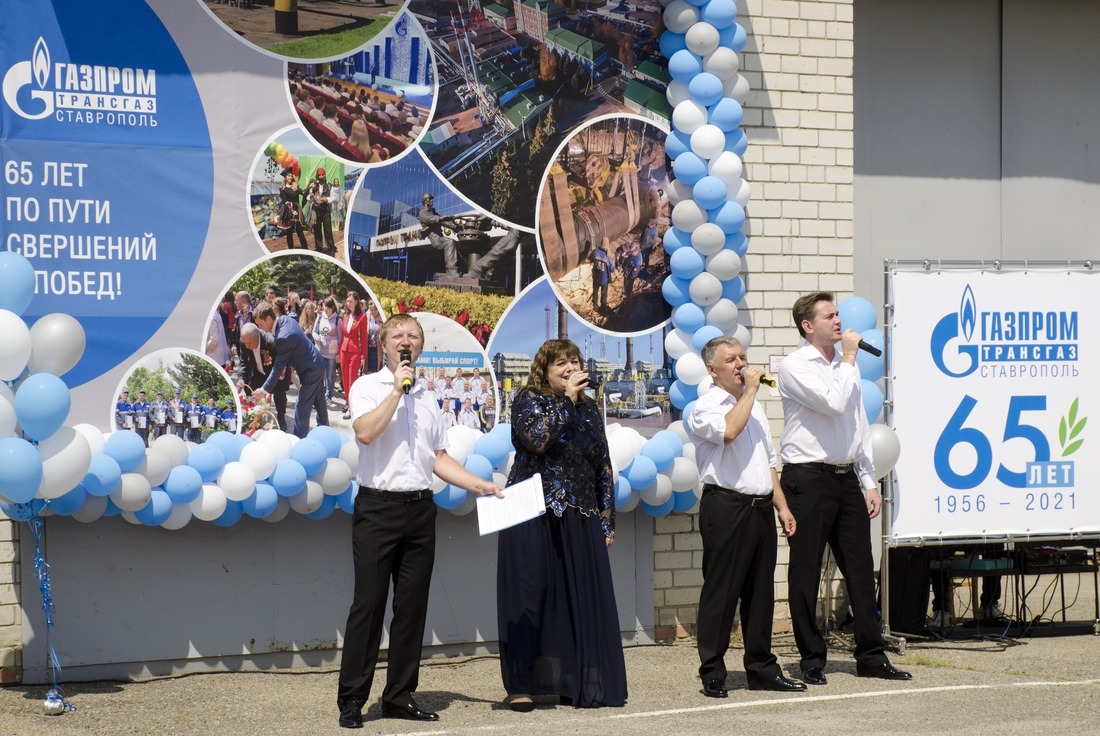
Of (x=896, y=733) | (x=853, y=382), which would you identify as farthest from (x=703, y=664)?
(x=853, y=382)

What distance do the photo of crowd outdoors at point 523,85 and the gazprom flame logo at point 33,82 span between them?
2.07 meters

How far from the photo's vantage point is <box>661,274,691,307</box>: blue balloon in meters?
8.56

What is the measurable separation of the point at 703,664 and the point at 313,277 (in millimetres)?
3038

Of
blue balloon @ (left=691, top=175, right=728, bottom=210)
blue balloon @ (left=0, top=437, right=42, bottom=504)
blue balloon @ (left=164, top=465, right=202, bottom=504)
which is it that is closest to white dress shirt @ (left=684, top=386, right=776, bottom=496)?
blue balloon @ (left=691, top=175, right=728, bottom=210)

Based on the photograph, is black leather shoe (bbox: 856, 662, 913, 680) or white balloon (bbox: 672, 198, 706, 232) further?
white balloon (bbox: 672, 198, 706, 232)

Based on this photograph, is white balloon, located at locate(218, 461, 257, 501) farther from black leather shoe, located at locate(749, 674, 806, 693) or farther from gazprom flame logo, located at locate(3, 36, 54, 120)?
black leather shoe, located at locate(749, 674, 806, 693)

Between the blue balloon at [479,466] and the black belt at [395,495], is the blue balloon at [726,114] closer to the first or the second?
the blue balloon at [479,466]

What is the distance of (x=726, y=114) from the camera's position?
8.42 m

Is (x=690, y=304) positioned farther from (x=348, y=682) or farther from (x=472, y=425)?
(x=348, y=682)

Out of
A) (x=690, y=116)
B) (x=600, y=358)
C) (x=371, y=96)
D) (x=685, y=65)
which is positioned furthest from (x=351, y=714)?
(x=685, y=65)

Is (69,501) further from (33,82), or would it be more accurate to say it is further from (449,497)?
(33,82)

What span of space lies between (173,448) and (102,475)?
420 millimetres

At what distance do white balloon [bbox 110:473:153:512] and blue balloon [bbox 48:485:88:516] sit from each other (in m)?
0.15

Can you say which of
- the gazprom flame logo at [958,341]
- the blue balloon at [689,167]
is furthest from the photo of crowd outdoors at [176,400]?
the gazprom flame logo at [958,341]
